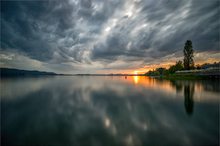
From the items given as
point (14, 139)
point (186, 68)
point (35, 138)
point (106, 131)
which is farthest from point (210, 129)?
point (186, 68)

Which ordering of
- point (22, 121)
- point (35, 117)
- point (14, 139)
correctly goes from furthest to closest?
point (35, 117)
point (22, 121)
point (14, 139)

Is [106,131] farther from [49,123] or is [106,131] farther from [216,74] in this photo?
[216,74]

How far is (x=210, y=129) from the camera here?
335 inches

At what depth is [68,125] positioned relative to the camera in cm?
953

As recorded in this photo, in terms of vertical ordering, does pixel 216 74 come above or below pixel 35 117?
above

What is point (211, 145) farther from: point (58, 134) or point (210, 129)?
point (58, 134)

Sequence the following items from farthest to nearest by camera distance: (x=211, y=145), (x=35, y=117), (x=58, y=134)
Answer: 1. (x=35, y=117)
2. (x=58, y=134)
3. (x=211, y=145)

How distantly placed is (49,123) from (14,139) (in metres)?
2.80

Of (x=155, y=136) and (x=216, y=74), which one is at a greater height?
(x=216, y=74)

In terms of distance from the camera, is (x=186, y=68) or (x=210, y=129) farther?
(x=186, y=68)

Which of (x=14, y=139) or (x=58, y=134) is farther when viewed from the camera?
(x=58, y=134)

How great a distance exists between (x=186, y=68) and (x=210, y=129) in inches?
3460

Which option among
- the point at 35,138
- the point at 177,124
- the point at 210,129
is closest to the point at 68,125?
the point at 35,138

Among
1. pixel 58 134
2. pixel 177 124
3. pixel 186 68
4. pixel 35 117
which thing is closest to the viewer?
pixel 58 134
